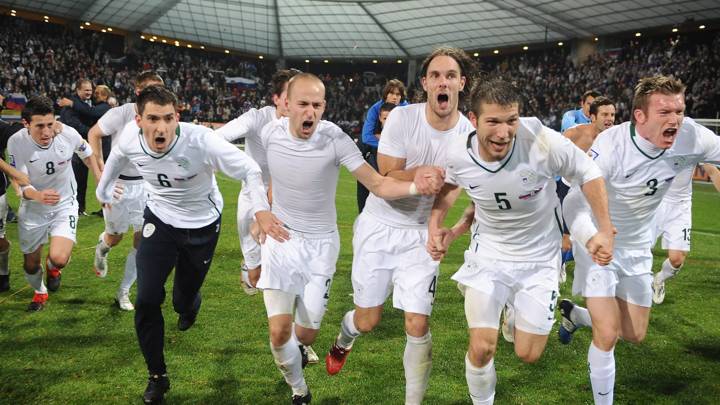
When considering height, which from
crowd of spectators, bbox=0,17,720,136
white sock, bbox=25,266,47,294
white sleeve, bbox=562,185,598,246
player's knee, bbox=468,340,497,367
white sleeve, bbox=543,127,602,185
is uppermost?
crowd of spectators, bbox=0,17,720,136

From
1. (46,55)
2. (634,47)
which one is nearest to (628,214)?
(634,47)

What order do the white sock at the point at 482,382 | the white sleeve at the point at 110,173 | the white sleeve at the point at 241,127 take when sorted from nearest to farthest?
the white sock at the point at 482,382
the white sleeve at the point at 110,173
the white sleeve at the point at 241,127

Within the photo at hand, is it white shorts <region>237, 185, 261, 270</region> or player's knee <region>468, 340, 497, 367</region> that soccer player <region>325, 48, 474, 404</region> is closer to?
player's knee <region>468, 340, 497, 367</region>

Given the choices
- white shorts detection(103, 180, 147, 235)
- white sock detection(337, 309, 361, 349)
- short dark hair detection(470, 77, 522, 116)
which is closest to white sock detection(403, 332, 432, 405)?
white sock detection(337, 309, 361, 349)

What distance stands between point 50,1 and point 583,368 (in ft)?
145

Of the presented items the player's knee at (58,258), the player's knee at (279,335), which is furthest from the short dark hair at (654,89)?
the player's knee at (58,258)

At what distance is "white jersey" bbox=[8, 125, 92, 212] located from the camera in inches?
265

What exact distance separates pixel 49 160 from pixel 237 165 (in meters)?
3.30

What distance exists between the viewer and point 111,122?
7.31 metres

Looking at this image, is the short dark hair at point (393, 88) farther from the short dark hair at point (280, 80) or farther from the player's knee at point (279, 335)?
the player's knee at point (279, 335)

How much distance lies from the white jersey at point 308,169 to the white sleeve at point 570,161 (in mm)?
1437

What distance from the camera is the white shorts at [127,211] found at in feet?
23.6

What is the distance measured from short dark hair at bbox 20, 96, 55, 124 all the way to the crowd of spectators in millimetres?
20029

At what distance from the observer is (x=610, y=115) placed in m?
7.18
